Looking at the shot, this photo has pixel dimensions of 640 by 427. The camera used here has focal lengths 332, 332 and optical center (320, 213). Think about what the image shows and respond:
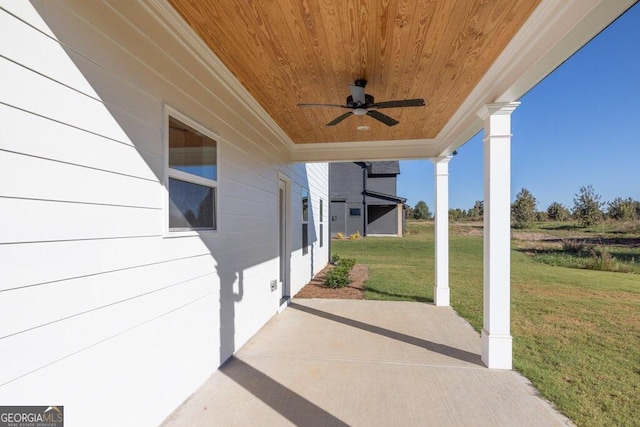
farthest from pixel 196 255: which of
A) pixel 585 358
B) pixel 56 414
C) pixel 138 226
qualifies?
pixel 585 358

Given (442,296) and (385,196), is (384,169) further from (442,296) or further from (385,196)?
(442,296)

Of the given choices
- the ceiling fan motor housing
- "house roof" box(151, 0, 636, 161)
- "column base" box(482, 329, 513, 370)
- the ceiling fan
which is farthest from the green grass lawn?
the ceiling fan motor housing

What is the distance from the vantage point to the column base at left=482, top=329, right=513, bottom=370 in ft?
11.4

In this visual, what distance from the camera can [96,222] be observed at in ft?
5.89

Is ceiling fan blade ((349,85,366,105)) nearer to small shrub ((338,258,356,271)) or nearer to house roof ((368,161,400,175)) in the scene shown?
small shrub ((338,258,356,271))

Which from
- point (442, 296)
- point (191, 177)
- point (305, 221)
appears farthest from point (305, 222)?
point (191, 177)

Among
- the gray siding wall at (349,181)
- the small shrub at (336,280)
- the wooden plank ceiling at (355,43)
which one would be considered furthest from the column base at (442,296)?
the gray siding wall at (349,181)

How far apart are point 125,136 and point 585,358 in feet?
16.1

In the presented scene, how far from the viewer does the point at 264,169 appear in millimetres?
4848

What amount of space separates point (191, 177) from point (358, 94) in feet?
5.85

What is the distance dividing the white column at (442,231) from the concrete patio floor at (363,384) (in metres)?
→ 1.29

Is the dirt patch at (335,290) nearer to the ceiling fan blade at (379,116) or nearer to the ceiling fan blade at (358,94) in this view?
the ceiling fan blade at (379,116)

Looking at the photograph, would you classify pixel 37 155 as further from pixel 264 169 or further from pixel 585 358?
pixel 585 358

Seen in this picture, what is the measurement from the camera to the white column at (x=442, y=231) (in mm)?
6102
